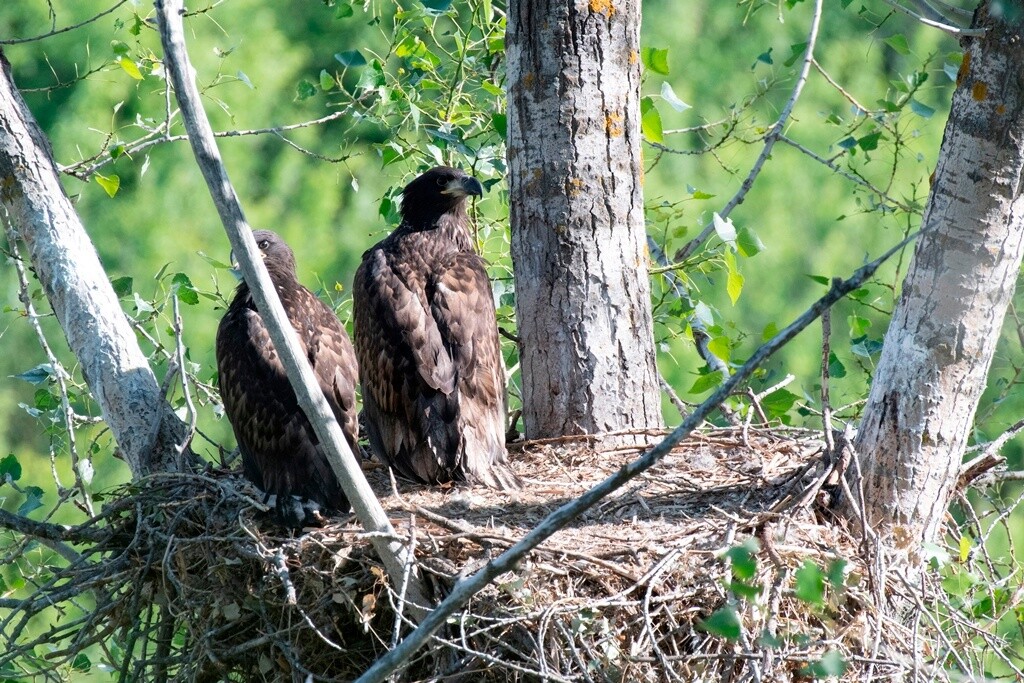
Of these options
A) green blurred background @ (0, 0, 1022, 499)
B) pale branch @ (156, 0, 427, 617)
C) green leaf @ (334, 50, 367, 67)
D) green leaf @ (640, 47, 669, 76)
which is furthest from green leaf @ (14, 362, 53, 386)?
green blurred background @ (0, 0, 1022, 499)

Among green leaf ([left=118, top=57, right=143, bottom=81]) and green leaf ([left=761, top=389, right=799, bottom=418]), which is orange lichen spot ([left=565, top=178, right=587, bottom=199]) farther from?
green leaf ([left=118, top=57, right=143, bottom=81])

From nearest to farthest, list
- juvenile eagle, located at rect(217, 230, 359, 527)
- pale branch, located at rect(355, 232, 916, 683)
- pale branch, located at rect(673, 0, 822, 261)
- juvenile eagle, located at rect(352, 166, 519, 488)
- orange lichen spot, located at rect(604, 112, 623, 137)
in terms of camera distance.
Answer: pale branch, located at rect(355, 232, 916, 683) < juvenile eagle, located at rect(217, 230, 359, 527) < juvenile eagle, located at rect(352, 166, 519, 488) < orange lichen spot, located at rect(604, 112, 623, 137) < pale branch, located at rect(673, 0, 822, 261)

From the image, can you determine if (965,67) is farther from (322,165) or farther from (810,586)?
(322,165)

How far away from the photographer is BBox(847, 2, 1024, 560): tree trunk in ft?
9.96

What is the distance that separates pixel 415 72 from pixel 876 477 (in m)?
2.93

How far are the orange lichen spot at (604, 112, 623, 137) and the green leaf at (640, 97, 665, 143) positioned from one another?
0.22 meters

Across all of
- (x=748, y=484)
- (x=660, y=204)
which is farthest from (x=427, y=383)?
(x=660, y=204)

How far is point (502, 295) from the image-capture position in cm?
520

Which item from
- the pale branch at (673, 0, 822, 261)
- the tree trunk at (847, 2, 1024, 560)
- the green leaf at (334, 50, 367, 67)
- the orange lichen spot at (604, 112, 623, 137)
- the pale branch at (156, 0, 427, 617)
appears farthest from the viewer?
the green leaf at (334, 50, 367, 67)

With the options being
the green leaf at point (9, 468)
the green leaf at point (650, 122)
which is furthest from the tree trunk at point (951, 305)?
the green leaf at point (9, 468)

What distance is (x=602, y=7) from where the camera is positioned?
4355mm

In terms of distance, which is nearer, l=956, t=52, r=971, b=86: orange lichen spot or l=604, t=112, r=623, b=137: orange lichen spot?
l=956, t=52, r=971, b=86: orange lichen spot

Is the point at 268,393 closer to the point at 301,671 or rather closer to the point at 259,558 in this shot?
the point at 259,558

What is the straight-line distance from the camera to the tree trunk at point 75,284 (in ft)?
13.1
